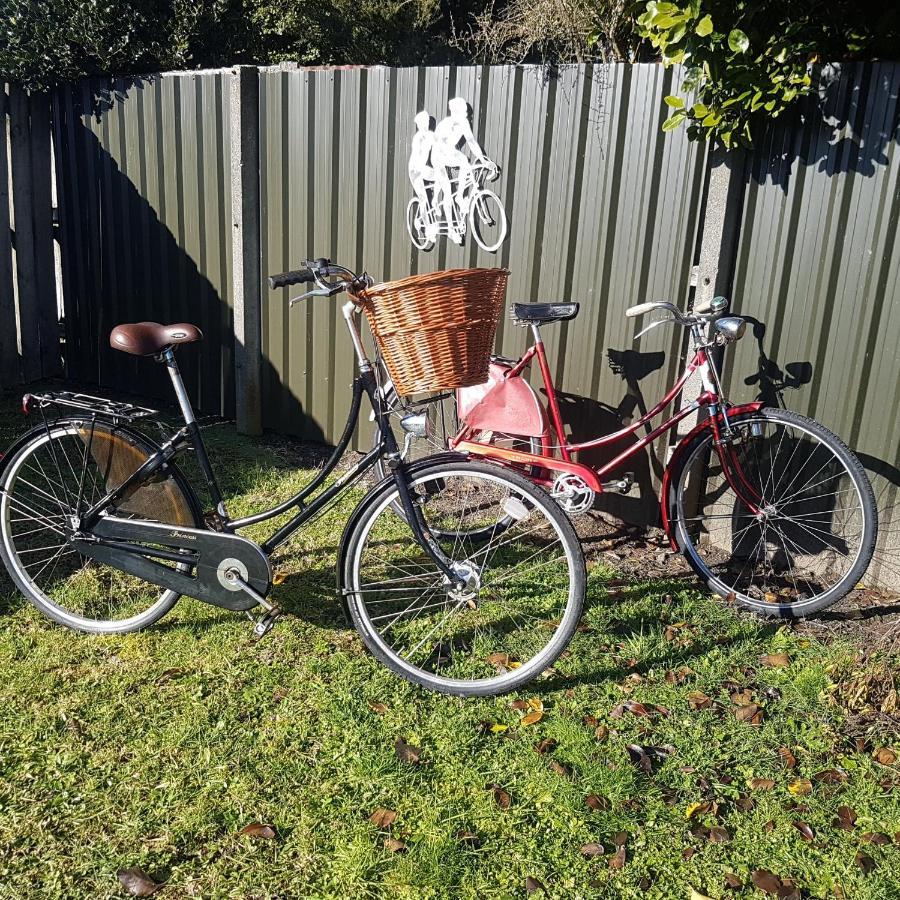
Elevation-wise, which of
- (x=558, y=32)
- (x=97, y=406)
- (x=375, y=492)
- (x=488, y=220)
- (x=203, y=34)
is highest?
(x=558, y=32)

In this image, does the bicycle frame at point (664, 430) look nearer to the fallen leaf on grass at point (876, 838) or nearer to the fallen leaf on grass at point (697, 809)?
the fallen leaf on grass at point (697, 809)

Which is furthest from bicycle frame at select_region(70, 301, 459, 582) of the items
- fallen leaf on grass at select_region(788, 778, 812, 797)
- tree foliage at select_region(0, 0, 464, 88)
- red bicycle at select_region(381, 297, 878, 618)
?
tree foliage at select_region(0, 0, 464, 88)

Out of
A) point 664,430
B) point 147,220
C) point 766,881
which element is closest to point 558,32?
point 147,220

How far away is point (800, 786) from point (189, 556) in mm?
2292

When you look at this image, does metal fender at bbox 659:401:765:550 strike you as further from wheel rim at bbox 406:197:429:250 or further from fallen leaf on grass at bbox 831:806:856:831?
wheel rim at bbox 406:197:429:250

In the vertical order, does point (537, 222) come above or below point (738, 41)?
below

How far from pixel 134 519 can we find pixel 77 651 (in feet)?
1.79

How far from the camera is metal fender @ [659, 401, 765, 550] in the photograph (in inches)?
153

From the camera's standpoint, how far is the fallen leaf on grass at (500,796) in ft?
9.16

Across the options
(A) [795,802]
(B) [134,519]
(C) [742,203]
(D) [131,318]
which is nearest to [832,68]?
(C) [742,203]

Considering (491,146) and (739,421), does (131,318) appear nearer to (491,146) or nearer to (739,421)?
(491,146)

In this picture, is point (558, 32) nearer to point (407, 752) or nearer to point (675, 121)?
point (675, 121)

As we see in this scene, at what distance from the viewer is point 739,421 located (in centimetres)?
391

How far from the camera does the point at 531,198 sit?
184 inches
